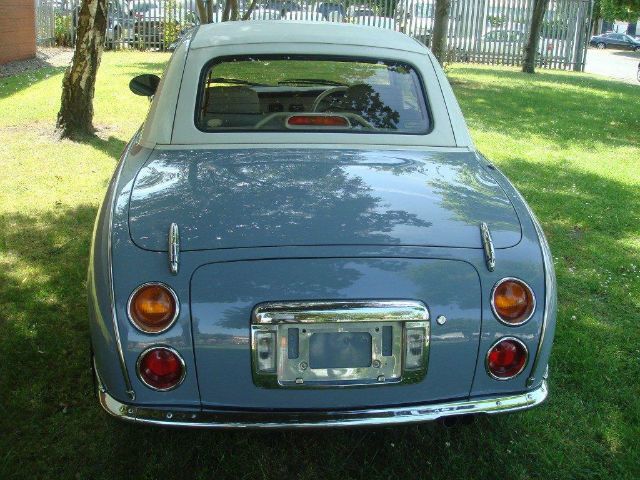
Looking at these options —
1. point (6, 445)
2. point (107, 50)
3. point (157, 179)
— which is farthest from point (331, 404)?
point (107, 50)

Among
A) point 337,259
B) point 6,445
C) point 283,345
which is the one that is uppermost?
point 337,259

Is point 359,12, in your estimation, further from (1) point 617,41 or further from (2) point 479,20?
(1) point 617,41

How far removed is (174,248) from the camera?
2510 mm

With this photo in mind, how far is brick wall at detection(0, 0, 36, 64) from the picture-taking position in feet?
51.9

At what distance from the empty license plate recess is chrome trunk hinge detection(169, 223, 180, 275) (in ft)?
0.99

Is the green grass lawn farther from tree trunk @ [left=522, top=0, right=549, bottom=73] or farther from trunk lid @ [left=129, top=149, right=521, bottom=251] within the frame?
tree trunk @ [left=522, top=0, right=549, bottom=73]

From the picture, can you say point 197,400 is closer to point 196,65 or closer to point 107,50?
point 196,65

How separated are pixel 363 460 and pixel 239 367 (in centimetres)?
90

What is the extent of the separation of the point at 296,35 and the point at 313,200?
57.3 inches

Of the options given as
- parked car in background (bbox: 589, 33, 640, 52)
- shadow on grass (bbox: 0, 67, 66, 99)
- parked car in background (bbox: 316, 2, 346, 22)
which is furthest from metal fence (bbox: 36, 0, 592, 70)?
parked car in background (bbox: 589, 33, 640, 52)

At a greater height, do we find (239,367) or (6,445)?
(239,367)

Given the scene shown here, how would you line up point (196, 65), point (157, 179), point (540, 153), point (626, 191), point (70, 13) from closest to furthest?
point (157, 179) < point (196, 65) < point (626, 191) < point (540, 153) < point (70, 13)

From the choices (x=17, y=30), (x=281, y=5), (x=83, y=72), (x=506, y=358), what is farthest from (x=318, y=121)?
(x=281, y=5)

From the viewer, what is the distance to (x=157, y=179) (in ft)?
10.0
